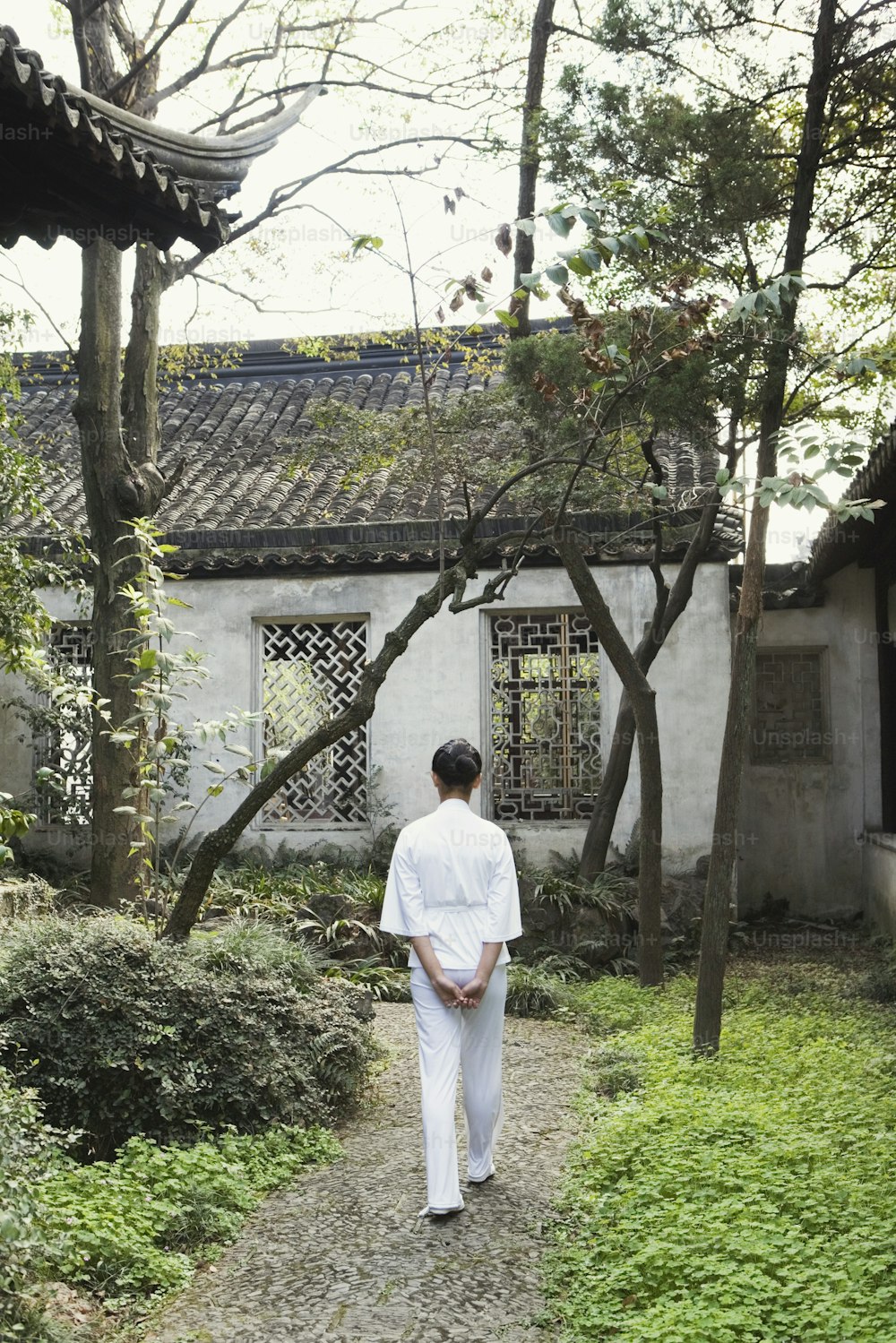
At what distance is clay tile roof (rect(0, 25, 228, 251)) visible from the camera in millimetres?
3336

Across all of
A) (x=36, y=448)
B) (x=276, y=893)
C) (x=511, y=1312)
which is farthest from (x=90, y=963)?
(x=36, y=448)

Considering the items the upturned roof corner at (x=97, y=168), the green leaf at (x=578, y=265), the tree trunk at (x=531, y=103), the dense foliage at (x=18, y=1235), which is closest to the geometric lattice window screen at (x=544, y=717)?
the tree trunk at (x=531, y=103)

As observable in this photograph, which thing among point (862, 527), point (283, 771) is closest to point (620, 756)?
point (862, 527)

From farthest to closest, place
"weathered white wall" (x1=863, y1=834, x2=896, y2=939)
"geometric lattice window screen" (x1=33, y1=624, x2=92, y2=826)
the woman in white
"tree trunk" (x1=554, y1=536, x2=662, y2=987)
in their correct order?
"geometric lattice window screen" (x1=33, y1=624, x2=92, y2=826)
"weathered white wall" (x1=863, y1=834, x2=896, y2=939)
"tree trunk" (x1=554, y1=536, x2=662, y2=987)
the woman in white

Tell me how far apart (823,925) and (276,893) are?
5.25 metres

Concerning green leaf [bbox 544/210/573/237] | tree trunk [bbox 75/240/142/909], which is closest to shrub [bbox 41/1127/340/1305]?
green leaf [bbox 544/210/573/237]

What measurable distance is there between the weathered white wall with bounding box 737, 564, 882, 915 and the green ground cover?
5.53 m

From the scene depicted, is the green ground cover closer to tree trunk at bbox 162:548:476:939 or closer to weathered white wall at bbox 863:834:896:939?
tree trunk at bbox 162:548:476:939

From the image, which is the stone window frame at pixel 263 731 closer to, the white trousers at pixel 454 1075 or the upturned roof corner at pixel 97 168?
the white trousers at pixel 454 1075

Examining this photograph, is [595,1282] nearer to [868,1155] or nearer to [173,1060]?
[868,1155]

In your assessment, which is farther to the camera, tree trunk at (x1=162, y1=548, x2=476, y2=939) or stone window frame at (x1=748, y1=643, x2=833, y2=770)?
stone window frame at (x1=748, y1=643, x2=833, y2=770)

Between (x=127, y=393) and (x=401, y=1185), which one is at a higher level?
(x=127, y=393)

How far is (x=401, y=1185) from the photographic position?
479 centimetres

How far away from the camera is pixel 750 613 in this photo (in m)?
6.43
